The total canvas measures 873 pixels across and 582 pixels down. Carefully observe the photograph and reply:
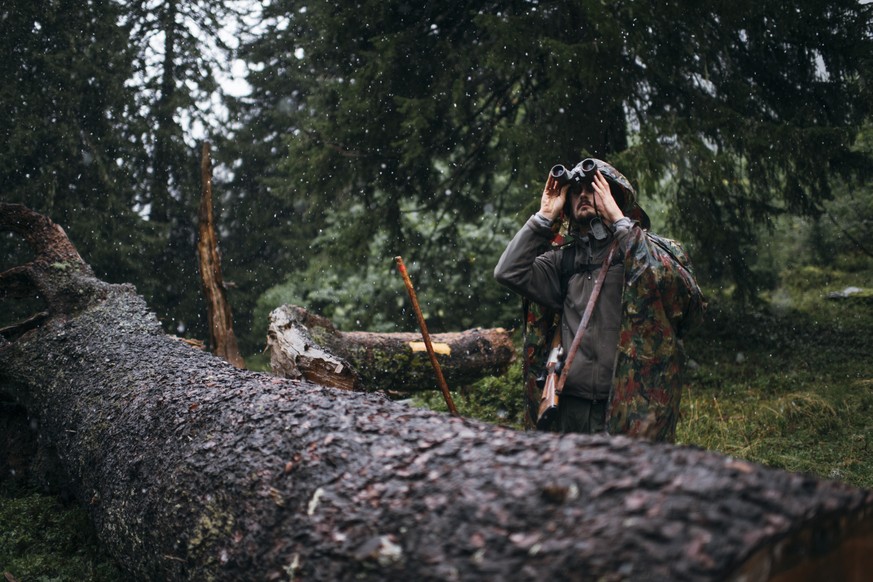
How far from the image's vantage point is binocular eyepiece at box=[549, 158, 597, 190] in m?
3.68

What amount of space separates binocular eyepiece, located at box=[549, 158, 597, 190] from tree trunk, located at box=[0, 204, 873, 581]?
60.4 inches

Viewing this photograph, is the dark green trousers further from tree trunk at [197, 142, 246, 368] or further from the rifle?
tree trunk at [197, 142, 246, 368]

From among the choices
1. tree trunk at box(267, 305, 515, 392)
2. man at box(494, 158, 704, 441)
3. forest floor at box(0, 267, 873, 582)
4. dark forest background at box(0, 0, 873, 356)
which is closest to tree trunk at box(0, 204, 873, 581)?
forest floor at box(0, 267, 873, 582)

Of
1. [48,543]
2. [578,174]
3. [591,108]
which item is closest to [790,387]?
[591,108]

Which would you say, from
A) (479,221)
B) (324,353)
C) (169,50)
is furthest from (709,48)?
(169,50)

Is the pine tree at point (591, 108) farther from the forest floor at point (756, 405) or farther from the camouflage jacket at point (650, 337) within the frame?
the camouflage jacket at point (650, 337)

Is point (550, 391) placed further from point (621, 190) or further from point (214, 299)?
point (214, 299)

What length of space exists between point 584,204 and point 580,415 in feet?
3.63

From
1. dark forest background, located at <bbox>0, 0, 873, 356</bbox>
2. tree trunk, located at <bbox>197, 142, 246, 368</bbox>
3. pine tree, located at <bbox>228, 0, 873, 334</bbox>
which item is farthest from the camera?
tree trunk, located at <bbox>197, 142, 246, 368</bbox>

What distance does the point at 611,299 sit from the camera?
3.69 meters

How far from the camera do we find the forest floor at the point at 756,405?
4.90m

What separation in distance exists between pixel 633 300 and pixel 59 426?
3.88 meters

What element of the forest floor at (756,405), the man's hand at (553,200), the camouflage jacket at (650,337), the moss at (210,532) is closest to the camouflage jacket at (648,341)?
the camouflage jacket at (650,337)

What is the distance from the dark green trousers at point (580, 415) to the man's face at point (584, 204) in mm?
957
